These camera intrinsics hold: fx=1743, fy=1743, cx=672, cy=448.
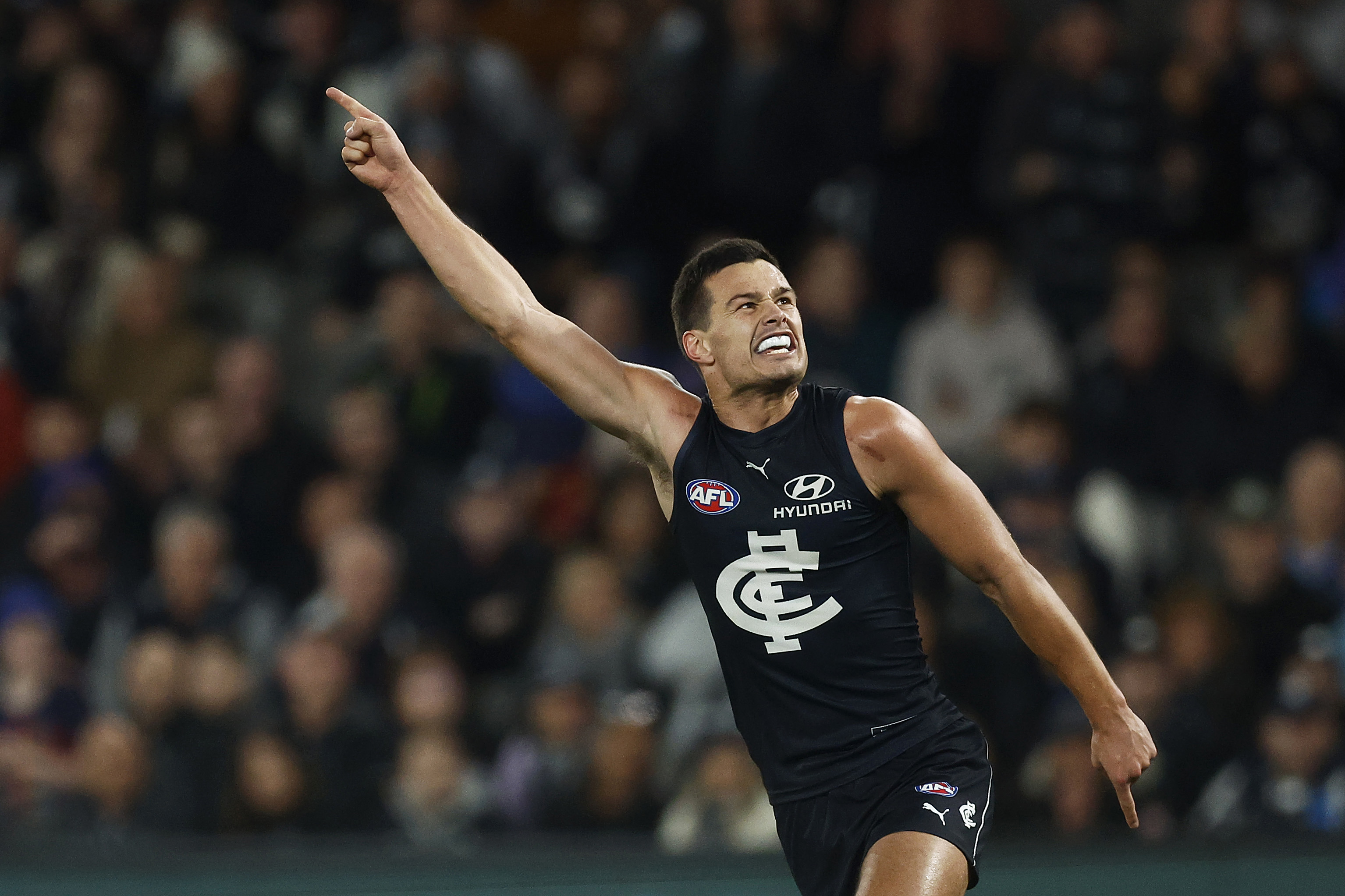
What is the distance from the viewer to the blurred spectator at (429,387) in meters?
9.13

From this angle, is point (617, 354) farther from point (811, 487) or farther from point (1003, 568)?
point (1003, 568)

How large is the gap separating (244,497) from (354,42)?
2.97 metres

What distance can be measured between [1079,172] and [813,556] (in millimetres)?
5417

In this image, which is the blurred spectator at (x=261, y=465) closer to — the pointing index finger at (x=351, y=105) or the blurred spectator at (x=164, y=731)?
the blurred spectator at (x=164, y=731)

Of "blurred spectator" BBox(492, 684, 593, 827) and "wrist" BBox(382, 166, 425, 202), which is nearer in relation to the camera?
"wrist" BBox(382, 166, 425, 202)

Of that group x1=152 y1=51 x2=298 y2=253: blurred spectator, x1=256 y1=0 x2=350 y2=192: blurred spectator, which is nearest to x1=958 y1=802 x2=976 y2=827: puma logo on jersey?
x1=152 y1=51 x2=298 y2=253: blurred spectator

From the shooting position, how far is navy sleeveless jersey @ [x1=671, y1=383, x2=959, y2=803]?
463 cm

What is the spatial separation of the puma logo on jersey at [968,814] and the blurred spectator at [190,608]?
464 cm

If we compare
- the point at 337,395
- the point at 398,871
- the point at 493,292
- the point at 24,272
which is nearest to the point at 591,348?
the point at 493,292

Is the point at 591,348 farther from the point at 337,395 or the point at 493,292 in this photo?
the point at 337,395

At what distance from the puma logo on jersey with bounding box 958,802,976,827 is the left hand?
35 centimetres

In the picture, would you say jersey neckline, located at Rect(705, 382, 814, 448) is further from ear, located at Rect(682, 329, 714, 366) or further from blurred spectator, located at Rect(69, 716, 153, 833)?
blurred spectator, located at Rect(69, 716, 153, 833)

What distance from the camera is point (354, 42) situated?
33.8 feet

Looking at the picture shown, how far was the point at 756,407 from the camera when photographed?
4.81 meters
